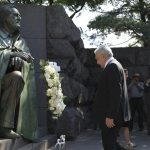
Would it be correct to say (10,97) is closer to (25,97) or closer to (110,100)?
(25,97)

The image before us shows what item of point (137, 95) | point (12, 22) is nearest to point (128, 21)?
point (137, 95)

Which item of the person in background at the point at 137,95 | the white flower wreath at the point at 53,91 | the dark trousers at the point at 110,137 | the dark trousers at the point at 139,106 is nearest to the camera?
the dark trousers at the point at 110,137

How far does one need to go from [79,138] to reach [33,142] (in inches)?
146

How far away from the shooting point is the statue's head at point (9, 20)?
25.8 ft

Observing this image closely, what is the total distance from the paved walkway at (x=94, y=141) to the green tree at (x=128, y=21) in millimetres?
2616

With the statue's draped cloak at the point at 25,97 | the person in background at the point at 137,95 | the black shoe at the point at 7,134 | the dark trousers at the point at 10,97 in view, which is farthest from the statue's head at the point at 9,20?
the person in background at the point at 137,95

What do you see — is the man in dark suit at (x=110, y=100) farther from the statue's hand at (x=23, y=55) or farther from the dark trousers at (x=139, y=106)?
the dark trousers at (x=139, y=106)

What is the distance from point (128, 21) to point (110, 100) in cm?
714

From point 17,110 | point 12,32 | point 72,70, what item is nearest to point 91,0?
point 72,70

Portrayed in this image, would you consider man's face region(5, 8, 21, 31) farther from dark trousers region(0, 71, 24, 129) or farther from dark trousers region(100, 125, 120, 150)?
dark trousers region(100, 125, 120, 150)

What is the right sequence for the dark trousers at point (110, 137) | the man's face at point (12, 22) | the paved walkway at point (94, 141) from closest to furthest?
the dark trousers at point (110, 137) < the man's face at point (12, 22) < the paved walkway at point (94, 141)

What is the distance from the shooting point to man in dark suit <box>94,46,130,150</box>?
235 inches

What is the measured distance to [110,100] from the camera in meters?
5.99

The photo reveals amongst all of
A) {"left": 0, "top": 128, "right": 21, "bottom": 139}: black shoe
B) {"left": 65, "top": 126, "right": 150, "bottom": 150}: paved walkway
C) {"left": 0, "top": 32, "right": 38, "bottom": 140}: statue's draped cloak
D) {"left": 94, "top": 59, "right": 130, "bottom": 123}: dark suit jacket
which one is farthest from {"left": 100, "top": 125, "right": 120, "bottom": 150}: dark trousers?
{"left": 65, "top": 126, "right": 150, "bottom": 150}: paved walkway
